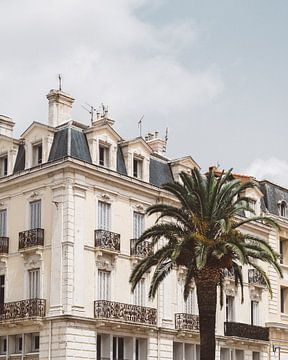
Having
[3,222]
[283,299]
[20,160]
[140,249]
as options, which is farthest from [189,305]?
[20,160]

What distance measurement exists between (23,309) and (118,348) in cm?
584

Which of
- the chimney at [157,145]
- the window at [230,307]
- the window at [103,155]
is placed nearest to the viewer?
the window at [103,155]

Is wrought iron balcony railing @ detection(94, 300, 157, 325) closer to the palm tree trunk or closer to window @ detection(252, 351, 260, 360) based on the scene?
the palm tree trunk

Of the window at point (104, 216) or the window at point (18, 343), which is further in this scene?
the window at point (104, 216)

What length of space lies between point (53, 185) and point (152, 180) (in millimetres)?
8005

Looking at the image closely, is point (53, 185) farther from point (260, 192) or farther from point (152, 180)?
point (260, 192)

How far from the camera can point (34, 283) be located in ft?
148

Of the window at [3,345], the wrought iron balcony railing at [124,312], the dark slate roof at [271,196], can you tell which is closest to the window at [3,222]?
the window at [3,345]

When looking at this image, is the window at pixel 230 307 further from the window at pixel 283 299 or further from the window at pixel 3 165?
the window at pixel 3 165

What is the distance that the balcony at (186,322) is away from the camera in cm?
4959

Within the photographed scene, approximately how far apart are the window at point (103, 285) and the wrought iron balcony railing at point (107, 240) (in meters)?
1.39

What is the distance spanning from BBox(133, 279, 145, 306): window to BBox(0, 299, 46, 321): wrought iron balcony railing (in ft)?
20.3

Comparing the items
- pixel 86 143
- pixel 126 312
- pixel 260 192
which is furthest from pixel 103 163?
pixel 260 192

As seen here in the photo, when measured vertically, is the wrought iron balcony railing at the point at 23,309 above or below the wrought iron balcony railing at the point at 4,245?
below
